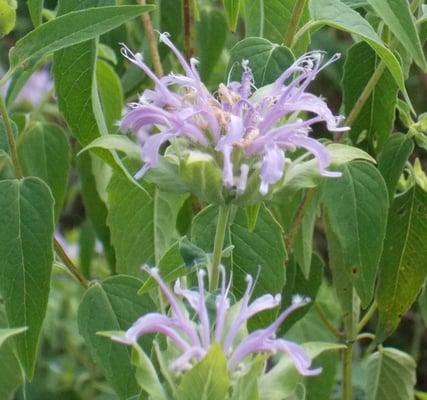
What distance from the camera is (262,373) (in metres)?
0.70

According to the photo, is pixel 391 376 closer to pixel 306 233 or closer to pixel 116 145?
pixel 306 233

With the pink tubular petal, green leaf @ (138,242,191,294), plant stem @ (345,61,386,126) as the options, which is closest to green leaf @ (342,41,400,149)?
plant stem @ (345,61,386,126)

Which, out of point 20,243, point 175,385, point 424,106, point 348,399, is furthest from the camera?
point 424,106

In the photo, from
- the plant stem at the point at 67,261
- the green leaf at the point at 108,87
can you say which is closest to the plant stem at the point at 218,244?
the plant stem at the point at 67,261

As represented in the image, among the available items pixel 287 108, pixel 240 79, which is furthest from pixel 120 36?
pixel 287 108

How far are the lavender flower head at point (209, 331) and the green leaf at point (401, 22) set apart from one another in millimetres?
198

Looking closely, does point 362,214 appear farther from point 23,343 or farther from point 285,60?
point 23,343

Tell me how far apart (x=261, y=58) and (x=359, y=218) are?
0.54 ft

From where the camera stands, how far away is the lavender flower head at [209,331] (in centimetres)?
68

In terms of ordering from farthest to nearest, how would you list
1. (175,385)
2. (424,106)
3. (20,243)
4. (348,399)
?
(424,106) → (348,399) → (20,243) → (175,385)

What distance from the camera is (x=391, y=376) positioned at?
1062mm

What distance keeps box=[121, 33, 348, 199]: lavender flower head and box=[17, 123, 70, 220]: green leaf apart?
31 cm

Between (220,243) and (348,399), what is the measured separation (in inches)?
17.2

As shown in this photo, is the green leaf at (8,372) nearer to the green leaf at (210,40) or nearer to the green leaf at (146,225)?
the green leaf at (146,225)
